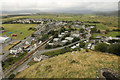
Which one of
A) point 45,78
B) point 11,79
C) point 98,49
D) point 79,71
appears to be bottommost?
point 11,79

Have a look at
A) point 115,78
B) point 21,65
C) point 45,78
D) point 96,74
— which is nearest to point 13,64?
point 21,65

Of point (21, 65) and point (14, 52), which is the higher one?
point (14, 52)

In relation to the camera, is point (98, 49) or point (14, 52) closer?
point (98, 49)

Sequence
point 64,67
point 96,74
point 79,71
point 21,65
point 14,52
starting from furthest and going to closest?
point 14,52, point 21,65, point 64,67, point 79,71, point 96,74

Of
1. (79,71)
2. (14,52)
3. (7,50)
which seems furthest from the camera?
(7,50)

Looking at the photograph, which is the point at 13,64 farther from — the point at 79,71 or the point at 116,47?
the point at 116,47

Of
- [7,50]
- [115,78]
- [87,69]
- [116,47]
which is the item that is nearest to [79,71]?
[87,69]

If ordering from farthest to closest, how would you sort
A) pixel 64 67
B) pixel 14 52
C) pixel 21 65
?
pixel 14 52 < pixel 21 65 < pixel 64 67

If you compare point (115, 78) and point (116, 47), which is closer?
point (115, 78)

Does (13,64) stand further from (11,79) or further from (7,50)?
(7,50)
